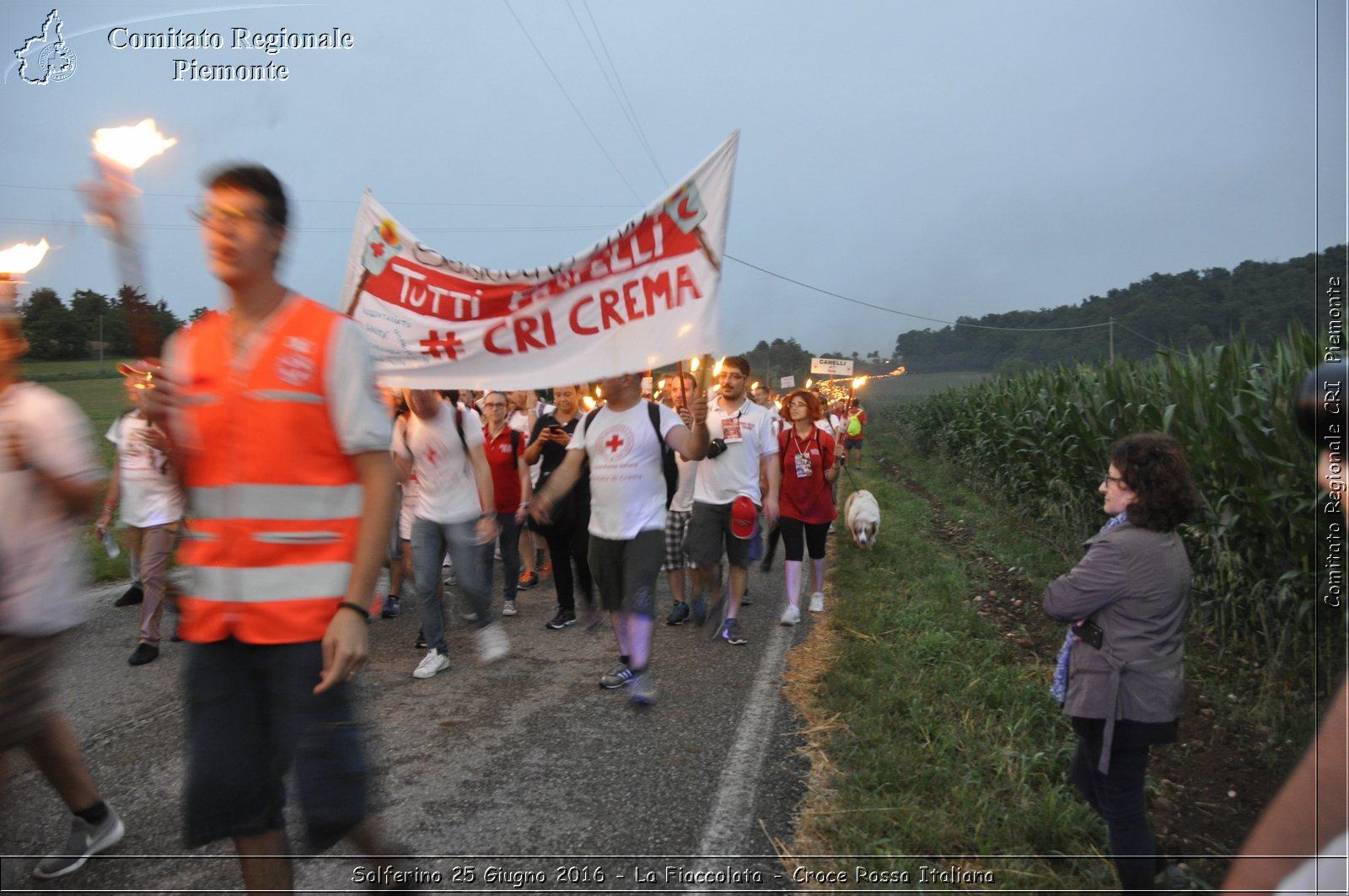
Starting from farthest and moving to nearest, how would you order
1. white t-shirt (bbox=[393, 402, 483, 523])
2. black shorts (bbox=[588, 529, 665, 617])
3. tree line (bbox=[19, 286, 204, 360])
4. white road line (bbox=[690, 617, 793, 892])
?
white t-shirt (bbox=[393, 402, 483, 523]), black shorts (bbox=[588, 529, 665, 617]), white road line (bbox=[690, 617, 793, 892]), tree line (bbox=[19, 286, 204, 360])

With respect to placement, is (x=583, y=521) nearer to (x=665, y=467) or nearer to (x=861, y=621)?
(x=665, y=467)

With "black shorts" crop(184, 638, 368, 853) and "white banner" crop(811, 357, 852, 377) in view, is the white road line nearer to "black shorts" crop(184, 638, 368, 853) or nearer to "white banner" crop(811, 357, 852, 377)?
"black shorts" crop(184, 638, 368, 853)

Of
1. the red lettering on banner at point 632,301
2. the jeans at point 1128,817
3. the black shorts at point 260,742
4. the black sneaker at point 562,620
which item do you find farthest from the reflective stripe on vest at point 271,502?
the black sneaker at point 562,620

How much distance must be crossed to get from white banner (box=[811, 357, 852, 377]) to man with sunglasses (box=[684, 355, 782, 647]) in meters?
15.0

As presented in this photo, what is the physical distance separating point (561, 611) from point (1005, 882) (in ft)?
14.9

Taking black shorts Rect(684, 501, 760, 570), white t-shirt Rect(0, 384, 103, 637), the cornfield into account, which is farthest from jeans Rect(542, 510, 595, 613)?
the cornfield

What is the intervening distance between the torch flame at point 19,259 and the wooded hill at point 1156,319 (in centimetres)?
496

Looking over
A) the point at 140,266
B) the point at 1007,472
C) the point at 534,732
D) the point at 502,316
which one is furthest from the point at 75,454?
the point at 1007,472

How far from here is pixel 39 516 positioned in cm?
265

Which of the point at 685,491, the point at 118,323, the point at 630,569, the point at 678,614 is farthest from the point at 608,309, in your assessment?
the point at 678,614

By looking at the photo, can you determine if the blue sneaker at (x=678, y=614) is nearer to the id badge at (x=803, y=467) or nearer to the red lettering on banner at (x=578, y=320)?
the id badge at (x=803, y=467)

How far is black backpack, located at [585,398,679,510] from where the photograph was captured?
5.01 metres

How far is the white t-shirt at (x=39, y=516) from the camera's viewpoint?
8.28ft

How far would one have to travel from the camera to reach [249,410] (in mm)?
2127
